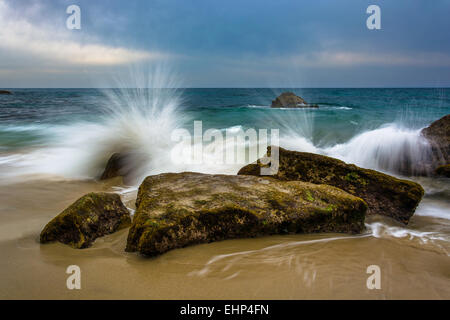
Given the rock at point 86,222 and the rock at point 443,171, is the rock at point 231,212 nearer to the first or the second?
the rock at point 86,222

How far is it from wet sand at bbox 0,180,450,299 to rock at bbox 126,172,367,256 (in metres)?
0.10

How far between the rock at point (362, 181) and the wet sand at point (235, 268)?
574 mm

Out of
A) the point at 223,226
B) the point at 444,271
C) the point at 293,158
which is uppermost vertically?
the point at 293,158

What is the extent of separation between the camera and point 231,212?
2.62 meters

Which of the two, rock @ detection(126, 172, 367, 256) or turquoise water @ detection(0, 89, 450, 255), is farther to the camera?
turquoise water @ detection(0, 89, 450, 255)

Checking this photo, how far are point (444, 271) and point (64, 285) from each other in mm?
2912

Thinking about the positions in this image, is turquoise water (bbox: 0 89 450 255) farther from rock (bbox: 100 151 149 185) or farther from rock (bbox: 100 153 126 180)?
rock (bbox: 100 153 126 180)

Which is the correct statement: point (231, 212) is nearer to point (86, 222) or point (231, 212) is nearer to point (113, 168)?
point (86, 222)

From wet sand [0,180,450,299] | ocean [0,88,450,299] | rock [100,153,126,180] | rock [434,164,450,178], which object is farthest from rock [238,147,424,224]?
rock [100,153,126,180]

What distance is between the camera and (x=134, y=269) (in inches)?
83.8

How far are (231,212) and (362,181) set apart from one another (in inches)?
79.1

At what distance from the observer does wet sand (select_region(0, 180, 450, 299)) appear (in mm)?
1889

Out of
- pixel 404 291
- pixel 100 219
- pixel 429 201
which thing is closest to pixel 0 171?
pixel 100 219
